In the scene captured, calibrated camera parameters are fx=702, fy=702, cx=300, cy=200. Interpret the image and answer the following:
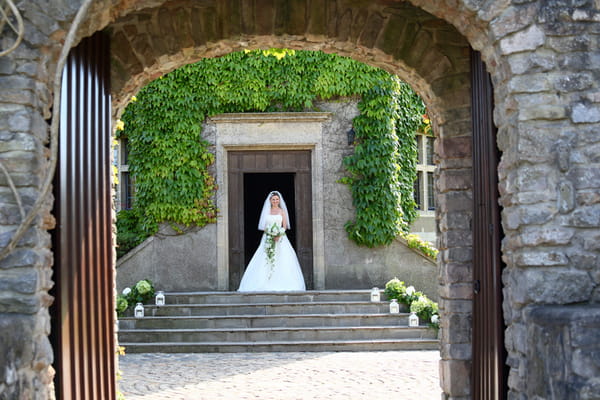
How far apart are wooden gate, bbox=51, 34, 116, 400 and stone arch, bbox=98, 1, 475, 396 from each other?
0.40m

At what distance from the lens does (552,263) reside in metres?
3.72

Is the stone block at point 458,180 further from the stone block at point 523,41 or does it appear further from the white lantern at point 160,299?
the white lantern at point 160,299

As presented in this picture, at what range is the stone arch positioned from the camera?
5.51 m

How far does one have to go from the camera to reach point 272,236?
39.6ft

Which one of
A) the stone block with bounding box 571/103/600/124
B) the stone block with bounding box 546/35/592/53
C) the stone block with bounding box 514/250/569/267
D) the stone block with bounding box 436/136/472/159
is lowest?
the stone block with bounding box 514/250/569/267

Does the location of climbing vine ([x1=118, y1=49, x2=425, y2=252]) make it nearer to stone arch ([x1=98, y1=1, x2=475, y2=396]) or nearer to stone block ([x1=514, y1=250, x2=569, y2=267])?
stone arch ([x1=98, y1=1, x2=475, y2=396])

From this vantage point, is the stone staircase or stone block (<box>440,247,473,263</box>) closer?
stone block (<box>440,247,473,263</box>)

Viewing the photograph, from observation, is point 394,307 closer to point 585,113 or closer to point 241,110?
point 241,110

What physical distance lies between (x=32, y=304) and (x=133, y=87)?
101 inches

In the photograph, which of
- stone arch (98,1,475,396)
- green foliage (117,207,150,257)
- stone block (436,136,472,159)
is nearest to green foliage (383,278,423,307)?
green foliage (117,207,150,257)

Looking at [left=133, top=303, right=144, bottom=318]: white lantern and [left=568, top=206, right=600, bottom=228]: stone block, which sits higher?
[left=568, top=206, right=600, bottom=228]: stone block

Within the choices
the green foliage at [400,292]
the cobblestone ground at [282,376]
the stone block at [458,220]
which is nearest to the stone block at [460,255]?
the stone block at [458,220]

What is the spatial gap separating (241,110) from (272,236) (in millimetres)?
2234

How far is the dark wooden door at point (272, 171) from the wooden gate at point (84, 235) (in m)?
6.90
